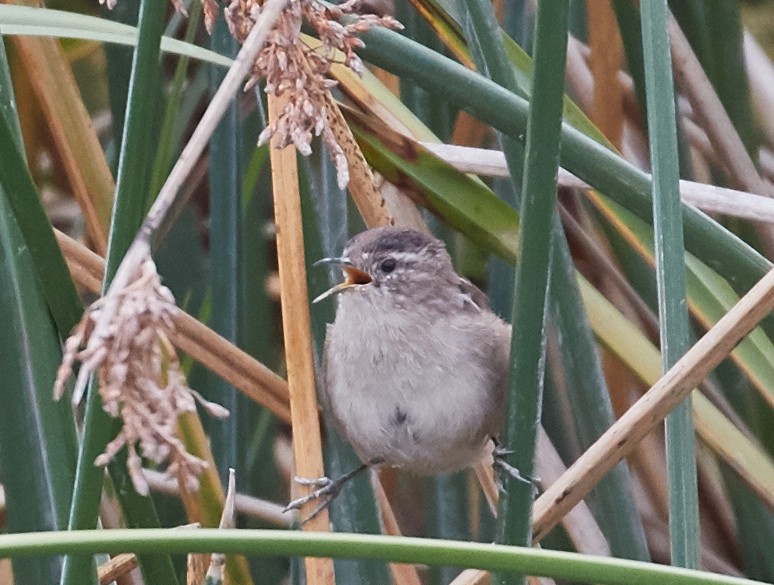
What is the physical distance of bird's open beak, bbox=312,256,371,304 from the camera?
1380 millimetres

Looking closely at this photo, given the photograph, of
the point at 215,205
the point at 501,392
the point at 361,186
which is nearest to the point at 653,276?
the point at 501,392

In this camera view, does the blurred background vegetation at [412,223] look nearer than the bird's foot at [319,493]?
Yes

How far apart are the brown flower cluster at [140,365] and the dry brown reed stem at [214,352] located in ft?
2.59

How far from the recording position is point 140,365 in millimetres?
658

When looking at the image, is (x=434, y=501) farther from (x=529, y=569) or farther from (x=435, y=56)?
(x=529, y=569)

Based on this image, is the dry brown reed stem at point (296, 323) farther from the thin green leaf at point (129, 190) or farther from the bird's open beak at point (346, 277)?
the thin green leaf at point (129, 190)

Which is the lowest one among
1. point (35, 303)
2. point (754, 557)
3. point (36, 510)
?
point (754, 557)

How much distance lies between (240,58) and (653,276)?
4.16 feet

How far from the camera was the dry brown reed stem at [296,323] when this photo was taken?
50.8 inches

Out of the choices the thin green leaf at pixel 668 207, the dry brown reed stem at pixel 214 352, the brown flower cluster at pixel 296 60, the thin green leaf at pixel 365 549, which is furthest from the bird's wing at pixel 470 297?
the thin green leaf at pixel 365 549

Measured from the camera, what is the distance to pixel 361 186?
4.82 feet

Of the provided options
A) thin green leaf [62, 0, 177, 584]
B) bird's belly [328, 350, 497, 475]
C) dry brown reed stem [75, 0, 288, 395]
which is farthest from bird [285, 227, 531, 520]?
dry brown reed stem [75, 0, 288, 395]

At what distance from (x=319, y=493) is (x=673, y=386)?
0.47m

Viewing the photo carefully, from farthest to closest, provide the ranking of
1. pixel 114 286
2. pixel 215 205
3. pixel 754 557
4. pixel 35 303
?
pixel 754 557 → pixel 215 205 → pixel 35 303 → pixel 114 286
